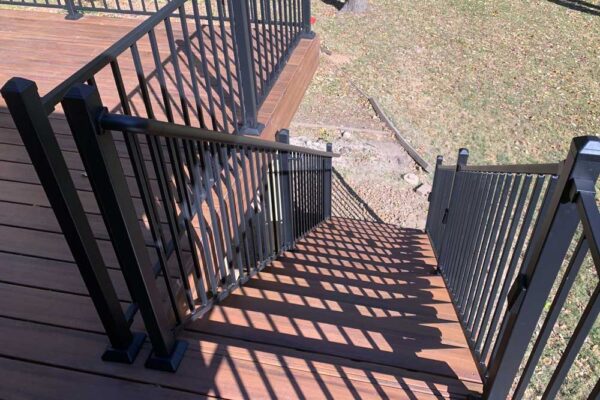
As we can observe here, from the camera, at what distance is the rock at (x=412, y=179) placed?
681 centimetres

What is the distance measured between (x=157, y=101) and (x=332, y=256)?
75.0 inches

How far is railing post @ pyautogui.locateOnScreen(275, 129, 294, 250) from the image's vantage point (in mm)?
3660

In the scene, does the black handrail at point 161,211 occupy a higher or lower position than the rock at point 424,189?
higher

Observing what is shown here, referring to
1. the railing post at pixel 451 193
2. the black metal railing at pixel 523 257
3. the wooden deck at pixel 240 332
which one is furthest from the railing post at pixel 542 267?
the railing post at pixel 451 193

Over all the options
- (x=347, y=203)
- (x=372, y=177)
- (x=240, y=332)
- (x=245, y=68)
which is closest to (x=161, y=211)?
(x=240, y=332)

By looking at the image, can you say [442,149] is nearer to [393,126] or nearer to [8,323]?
[393,126]

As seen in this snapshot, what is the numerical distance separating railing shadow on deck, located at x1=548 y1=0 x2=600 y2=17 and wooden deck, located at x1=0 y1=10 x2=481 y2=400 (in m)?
10.1

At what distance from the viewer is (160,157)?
5.99 ft

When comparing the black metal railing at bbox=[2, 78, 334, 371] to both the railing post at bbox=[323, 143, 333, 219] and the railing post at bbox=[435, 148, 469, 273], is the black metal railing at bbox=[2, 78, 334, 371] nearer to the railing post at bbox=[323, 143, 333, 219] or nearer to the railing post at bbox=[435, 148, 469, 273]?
the railing post at bbox=[435, 148, 469, 273]

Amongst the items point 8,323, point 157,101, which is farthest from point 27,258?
point 157,101

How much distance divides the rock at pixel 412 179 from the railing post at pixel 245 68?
3504mm

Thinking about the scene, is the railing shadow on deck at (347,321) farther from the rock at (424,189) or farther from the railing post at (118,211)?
the rock at (424,189)

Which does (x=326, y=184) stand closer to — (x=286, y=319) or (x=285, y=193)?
(x=285, y=193)

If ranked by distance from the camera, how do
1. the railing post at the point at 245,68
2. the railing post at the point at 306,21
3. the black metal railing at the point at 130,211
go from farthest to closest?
the railing post at the point at 306,21
the railing post at the point at 245,68
the black metal railing at the point at 130,211
